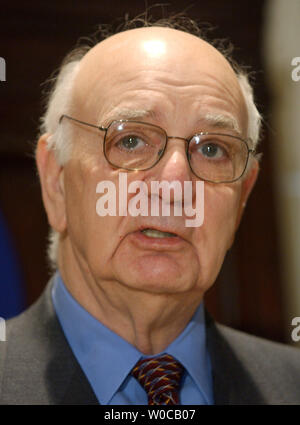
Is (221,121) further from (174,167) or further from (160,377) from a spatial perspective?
(160,377)

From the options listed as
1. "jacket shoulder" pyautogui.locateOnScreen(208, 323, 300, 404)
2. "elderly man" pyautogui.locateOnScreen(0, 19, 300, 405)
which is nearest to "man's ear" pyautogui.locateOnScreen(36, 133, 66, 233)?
"elderly man" pyautogui.locateOnScreen(0, 19, 300, 405)

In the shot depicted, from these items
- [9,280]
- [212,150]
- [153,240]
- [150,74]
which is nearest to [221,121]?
[212,150]

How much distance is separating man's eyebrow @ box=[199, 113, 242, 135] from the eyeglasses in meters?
0.02

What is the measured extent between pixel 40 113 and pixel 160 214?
504mm

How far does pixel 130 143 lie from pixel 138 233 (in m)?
0.18

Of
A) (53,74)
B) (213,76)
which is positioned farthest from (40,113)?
(213,76)

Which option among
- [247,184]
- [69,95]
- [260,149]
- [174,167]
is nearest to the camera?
[174,167]

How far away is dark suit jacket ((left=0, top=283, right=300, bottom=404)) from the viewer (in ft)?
3.46

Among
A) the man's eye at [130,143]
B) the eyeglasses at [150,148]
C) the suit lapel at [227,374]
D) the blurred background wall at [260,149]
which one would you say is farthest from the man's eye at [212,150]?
the suit lapel at [227,374]

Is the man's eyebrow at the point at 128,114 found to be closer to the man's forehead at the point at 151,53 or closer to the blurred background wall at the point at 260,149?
the man's forehead at the point at 151,53

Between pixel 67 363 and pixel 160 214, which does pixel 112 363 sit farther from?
pixel 160 214

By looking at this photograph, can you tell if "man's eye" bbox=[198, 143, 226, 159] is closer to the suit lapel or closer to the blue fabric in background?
the suit lapel

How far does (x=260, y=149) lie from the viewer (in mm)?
1402

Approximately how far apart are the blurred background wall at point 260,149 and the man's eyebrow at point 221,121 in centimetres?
27
